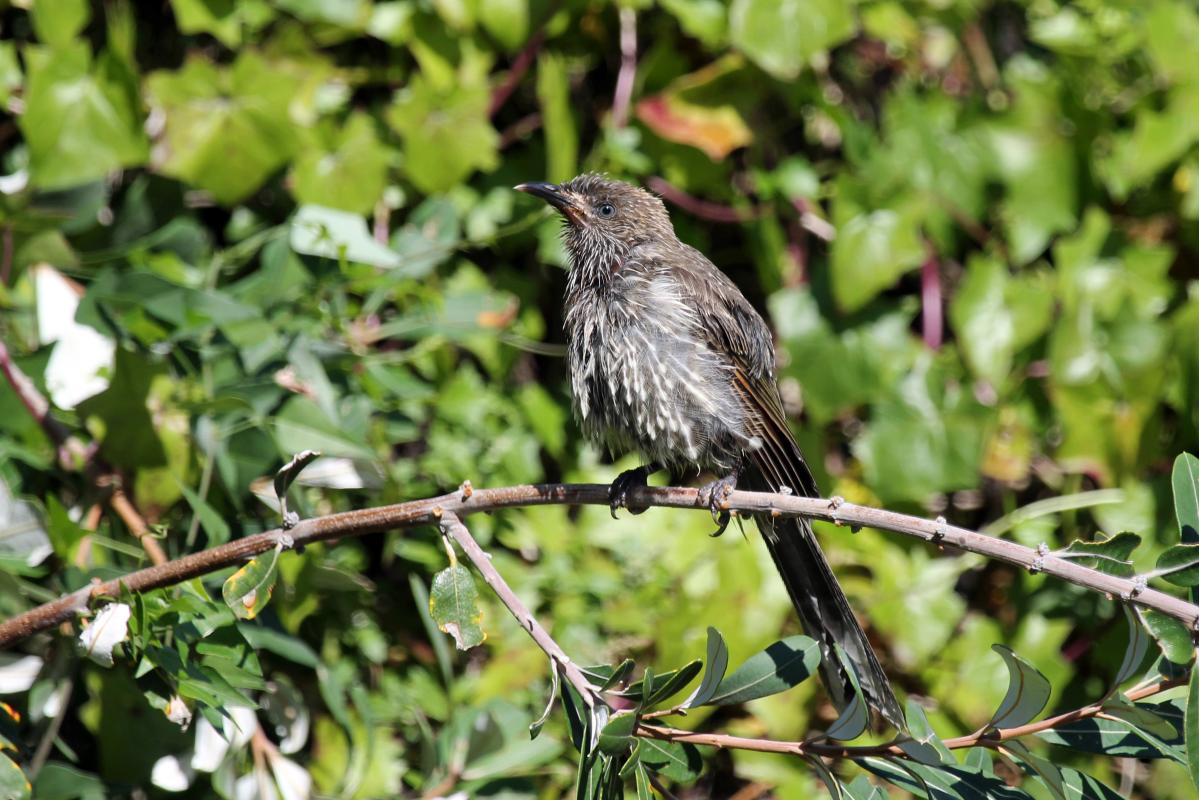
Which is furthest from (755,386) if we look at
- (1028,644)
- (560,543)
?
(1028,644)

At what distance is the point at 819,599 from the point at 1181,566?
99 cm

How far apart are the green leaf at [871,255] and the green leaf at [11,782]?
2.78m

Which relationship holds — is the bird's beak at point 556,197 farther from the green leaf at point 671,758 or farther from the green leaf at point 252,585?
the green leaf at point 671,758

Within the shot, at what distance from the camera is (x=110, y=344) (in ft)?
9.61

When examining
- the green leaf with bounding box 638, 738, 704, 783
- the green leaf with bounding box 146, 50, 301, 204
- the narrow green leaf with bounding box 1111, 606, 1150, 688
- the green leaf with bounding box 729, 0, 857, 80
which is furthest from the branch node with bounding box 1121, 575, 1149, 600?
the green leaf with bounding box 146, 50, 301, 204

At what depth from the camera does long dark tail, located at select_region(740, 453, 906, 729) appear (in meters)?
2.61

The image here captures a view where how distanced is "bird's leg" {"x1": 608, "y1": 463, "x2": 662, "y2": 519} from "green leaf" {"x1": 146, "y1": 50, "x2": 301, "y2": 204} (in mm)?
1448

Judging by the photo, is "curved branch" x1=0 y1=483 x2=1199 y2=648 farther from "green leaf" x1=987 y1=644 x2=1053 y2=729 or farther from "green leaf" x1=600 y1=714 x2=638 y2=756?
"green leaf" x1=600 y1=714 x2=638 y2=756

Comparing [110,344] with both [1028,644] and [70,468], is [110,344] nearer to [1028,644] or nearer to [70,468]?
[70,468]

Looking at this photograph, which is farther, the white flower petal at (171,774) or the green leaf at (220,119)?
the green leaf at (220,119)

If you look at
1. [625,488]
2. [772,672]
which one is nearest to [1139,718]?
[772,672]

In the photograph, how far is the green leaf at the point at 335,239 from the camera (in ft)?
10.1

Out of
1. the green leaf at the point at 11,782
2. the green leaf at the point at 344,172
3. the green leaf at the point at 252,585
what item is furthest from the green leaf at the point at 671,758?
the green leaf at the point at 344,172

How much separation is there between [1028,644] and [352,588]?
233cm
